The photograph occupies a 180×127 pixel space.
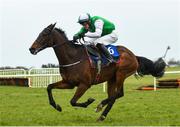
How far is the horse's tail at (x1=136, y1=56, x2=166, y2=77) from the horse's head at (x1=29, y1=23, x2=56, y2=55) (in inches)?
106

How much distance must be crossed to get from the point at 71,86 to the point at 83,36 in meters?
1.30

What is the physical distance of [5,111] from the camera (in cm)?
1366

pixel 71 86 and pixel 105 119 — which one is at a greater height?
pixel 71 86

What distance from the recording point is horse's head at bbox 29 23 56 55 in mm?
11305

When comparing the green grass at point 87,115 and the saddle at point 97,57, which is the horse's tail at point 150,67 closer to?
the green grass at point 87,115

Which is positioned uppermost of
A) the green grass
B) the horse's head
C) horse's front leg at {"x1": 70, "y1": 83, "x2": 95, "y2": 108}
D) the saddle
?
the horse's head

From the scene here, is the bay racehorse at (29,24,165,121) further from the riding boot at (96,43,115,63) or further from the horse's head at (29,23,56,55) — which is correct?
the riding boot at (96,43,115,63)

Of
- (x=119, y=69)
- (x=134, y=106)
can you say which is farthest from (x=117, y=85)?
(x=134, y=106)

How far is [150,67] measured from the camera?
13.4 metres

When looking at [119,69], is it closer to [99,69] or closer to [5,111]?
[99,69]

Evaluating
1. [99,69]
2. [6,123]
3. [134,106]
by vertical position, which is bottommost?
[134,106]

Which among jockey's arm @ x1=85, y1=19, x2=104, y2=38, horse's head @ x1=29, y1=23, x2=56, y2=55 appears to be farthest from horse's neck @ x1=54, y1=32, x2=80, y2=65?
jockey's arm @ x1=85, y1=19, x2=104, y2=38

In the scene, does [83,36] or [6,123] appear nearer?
[6,123]

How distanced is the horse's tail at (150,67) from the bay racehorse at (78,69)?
29.8 inches
